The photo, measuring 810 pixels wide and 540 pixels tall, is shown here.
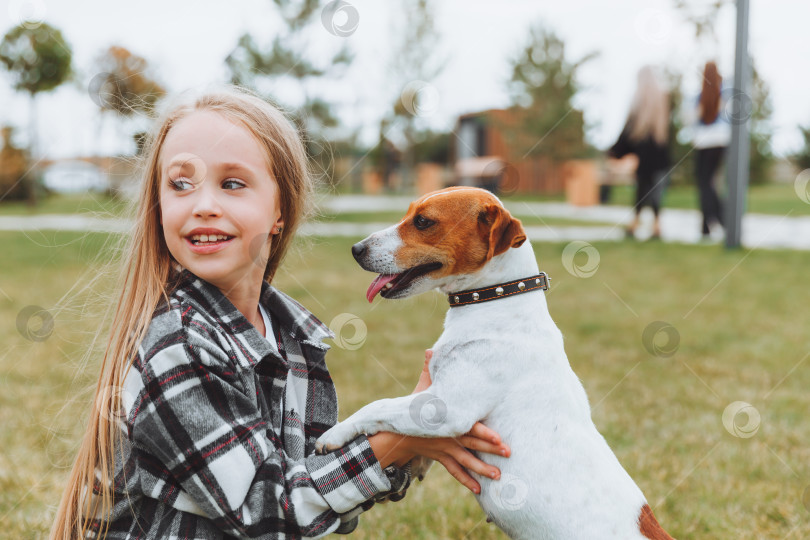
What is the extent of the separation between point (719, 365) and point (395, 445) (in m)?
3.57

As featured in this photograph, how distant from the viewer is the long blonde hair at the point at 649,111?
9.34 metres

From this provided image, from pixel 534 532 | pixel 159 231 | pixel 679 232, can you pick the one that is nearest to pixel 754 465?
pixel 534 532

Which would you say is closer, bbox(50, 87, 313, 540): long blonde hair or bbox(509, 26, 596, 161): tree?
bbox(50, 87, 313, 540): long blonde hair

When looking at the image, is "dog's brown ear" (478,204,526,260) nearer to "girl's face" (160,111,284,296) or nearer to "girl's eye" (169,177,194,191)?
"girl's face" (160,111,284,296)

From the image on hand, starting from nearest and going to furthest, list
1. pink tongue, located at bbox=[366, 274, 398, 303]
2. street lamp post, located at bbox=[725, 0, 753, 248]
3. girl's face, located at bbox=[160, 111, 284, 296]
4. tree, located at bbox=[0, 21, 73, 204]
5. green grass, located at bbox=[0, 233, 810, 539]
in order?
girl's face, located at bbox=[160, 111, 284, 296]
pink tongue, located at bbox=[366, 274, 398, 303]
green grass, located at bbox=[0, 233, 810, 539]
street lamp post, located at bbox=[725, 0, 753, 248]
tree, located at bbox=[0, 21, 73, 204]

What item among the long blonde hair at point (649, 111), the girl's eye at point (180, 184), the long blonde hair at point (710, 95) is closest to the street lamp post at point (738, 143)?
the long blonde hair at point (710, 95)

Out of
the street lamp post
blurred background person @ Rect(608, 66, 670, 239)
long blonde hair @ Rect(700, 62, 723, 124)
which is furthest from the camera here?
blurred background person @ Rect(608, 66, 670, 239)

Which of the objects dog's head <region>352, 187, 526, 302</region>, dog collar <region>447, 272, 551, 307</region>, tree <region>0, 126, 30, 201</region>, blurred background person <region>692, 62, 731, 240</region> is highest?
dog's head <region>352, 187, 526, 302</region>

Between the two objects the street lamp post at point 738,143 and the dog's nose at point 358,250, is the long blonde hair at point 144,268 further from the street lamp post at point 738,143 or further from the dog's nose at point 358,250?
the street lamp post at point 738,143

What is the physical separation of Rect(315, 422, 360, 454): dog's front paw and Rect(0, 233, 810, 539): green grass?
2.39 feet

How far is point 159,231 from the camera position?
1.97 metres

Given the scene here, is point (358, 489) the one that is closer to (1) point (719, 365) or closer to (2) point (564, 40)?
(1) point (719, 365)

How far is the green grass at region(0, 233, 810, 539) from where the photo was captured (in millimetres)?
2699

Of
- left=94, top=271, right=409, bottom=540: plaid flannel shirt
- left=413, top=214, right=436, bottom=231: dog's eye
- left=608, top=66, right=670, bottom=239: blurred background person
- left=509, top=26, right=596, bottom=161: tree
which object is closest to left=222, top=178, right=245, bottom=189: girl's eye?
left=94, top=271, right=409, bottom=540: plaid flannel shirt
